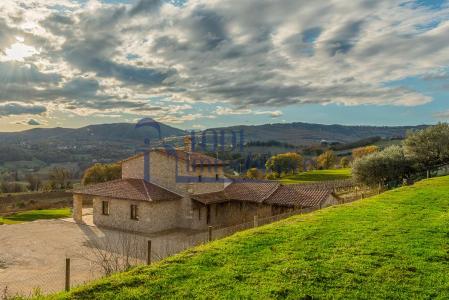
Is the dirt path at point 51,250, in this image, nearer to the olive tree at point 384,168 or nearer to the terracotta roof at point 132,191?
the terracotta roof at point 132,191

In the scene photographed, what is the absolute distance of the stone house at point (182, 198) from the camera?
24.0 m

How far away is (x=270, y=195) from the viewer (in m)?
25.8

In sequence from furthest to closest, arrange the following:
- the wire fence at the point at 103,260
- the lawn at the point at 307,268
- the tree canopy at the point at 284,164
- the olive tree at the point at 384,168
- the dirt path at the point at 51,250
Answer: the tree canopy at the point at 284,164 → the olive tree at the point at 384,168 → the dirt path at the point at 51,250 → the wire fence at the point at 103,260 → the lawn at the point at 307,268

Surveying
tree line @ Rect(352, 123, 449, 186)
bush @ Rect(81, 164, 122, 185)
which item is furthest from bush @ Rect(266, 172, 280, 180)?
tree line @ Rect(352, 123, 449, 186)

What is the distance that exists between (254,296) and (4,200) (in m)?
62.0

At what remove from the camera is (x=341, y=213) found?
55.3 feet

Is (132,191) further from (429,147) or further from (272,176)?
(272,176)

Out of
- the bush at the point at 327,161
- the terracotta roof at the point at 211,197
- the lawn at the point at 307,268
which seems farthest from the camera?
the bush at the point at 327,161

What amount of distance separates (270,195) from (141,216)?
30.4 feet

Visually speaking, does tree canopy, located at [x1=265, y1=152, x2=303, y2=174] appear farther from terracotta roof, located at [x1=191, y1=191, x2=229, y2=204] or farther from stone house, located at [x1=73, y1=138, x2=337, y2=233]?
terracotta roof, located at [x1=191, y1=191, x2=229, y2=204]

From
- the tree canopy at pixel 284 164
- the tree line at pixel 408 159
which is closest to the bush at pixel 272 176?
the tree canopy at pixel 284 164

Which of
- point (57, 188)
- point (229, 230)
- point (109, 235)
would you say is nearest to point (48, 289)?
point (229, 230)

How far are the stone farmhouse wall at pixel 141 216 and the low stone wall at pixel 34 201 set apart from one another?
27.3 metres

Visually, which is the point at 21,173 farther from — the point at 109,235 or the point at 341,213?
the point at 341,213
